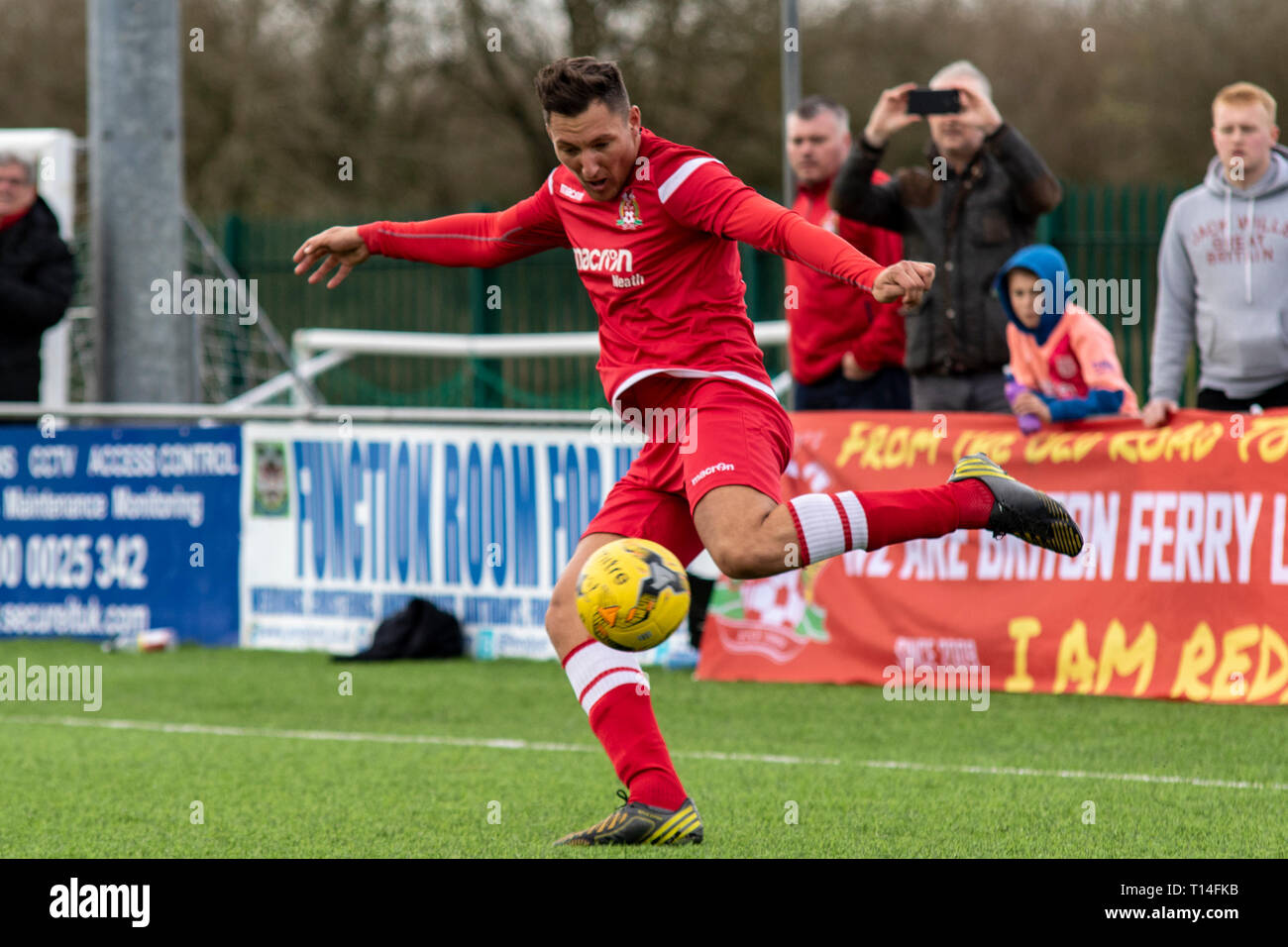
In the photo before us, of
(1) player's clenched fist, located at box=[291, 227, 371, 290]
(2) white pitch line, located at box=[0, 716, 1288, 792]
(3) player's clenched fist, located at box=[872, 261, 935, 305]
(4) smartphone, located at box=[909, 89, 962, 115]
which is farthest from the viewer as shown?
(4) smartphone, located at box=[909, 89, 962, 115]

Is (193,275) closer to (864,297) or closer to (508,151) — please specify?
(864,297)

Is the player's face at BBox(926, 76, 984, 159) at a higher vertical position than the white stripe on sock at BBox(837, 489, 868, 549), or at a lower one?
higher

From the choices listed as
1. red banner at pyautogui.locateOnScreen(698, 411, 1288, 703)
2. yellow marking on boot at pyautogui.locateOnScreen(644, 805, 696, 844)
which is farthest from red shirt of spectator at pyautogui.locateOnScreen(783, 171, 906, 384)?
yellow marking on boot at pyautogui.locateOnScreen(644, 805, 696, 844)

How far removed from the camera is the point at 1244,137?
27.0ft

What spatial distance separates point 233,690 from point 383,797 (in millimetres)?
3491

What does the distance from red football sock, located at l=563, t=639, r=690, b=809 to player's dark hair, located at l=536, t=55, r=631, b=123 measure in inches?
64.4

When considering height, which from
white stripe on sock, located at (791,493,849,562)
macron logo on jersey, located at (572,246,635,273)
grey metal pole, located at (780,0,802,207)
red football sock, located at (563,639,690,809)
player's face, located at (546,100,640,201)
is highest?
grey metal pole, located at (780,0,802,207)

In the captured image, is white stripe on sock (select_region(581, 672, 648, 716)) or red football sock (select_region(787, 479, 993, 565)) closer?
red football sock (select_region(787, 479, 993, 565))

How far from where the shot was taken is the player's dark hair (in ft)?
17.0

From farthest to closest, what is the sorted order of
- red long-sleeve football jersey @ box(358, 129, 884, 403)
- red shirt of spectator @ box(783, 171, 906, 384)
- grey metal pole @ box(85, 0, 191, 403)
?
grey metal pole @ box(85, 0, 191, 403) < red shirt of spectator @ box(783, 171, 906, 384) < red long-sleeve football jersey @ box(358, 129, 884, 403)

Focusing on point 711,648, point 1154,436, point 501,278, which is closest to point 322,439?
point 711,648

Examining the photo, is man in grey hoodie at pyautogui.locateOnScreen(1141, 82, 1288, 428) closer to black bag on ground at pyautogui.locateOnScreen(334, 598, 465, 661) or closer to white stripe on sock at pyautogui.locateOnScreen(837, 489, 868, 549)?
white stripe on sock at pyautogui.locateOnScreen(837, 489, 868, 549)

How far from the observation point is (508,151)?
84.5ft

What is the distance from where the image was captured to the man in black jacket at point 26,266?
38.6ft
